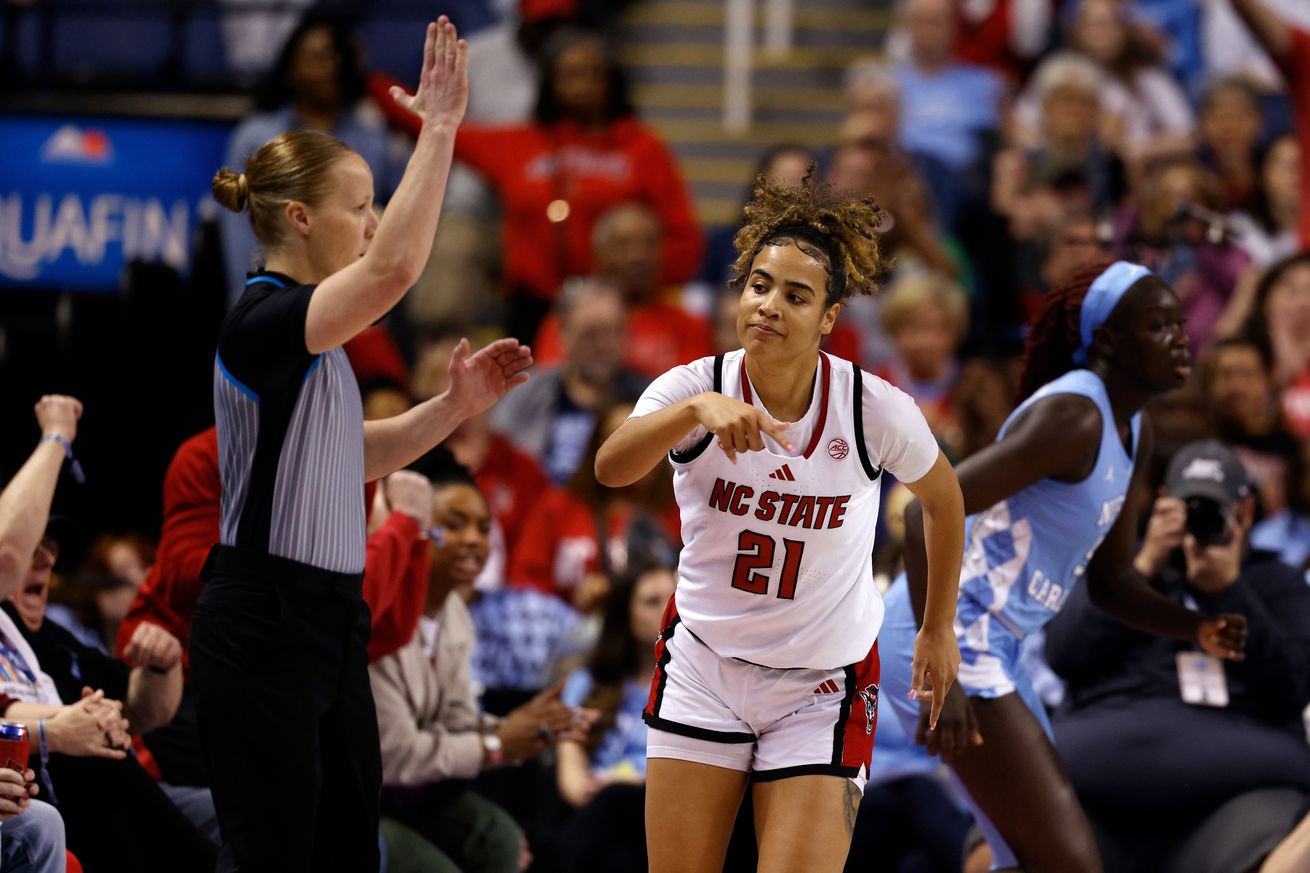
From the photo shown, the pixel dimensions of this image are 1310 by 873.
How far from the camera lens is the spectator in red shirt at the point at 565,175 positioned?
8742mm

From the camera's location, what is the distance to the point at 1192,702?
5301 mm

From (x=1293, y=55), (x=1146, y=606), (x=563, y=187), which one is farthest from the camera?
(x=1293, y=55)

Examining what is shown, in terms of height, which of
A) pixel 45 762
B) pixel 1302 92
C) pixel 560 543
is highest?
pixel 1302 92

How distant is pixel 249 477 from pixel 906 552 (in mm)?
1591

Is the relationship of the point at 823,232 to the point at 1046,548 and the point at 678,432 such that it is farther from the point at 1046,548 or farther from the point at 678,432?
the point at 1046,548

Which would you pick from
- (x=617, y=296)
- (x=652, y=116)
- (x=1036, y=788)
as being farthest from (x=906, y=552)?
(x=652, y=116)

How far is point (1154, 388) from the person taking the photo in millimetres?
4633

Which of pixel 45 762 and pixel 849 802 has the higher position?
pixel 849 802

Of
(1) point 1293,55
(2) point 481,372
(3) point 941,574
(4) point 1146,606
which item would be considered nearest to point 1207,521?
(4) point 1146,606

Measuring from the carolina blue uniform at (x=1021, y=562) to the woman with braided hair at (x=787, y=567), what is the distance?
2.34 ft

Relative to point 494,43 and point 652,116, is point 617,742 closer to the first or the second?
point 494,43

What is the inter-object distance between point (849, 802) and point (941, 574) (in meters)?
0.52

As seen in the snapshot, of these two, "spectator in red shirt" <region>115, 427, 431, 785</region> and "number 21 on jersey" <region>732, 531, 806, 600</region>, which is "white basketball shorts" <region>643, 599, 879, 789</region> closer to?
"number 21 on jersey" <region>732, 531, 806, 600</region>

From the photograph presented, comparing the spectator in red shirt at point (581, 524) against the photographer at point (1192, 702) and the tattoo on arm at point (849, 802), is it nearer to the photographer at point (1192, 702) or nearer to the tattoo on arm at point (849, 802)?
the photographer at point (1192, 702)
